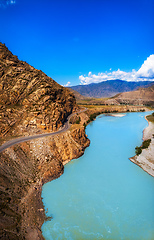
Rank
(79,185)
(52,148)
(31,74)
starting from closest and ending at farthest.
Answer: (79,185) → (52,148) → (31,74)

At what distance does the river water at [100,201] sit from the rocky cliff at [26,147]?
2351mm

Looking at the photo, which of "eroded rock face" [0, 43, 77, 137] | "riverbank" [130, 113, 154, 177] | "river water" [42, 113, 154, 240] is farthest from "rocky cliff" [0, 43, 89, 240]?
"riverbank" [130, 113, 154, 177]

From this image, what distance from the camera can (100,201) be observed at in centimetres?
2469

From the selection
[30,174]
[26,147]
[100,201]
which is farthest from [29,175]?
[100,201]

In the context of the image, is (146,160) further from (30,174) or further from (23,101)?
(23,101)

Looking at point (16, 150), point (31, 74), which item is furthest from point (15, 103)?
point (16, 150)

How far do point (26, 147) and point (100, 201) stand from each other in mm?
20806

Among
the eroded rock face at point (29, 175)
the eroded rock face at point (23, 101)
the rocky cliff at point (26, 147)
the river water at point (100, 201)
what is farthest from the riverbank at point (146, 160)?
the eroded rock face at point (23, 101)

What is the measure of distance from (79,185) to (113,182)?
774 centimetres

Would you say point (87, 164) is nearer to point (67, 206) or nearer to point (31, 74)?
point (67, 206)

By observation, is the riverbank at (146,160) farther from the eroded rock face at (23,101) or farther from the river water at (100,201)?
the eroded rock face at (23,101)

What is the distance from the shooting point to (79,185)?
28578 mm

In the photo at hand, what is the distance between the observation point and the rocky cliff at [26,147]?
1961cm

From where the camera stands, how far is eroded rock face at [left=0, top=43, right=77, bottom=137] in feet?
130
